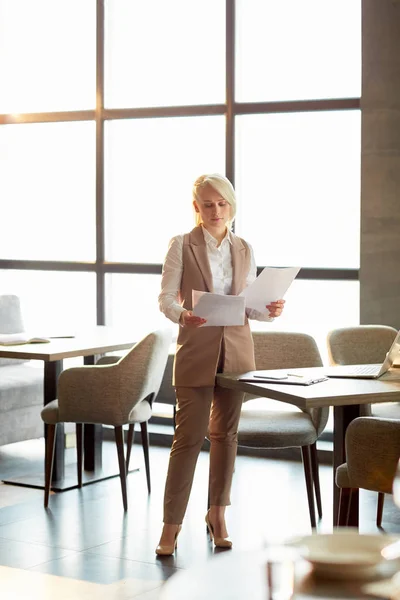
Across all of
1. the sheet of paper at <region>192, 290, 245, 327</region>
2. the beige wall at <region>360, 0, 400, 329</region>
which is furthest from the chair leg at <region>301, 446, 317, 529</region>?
the beige wall at <region>360, 0, 400, 329</region>

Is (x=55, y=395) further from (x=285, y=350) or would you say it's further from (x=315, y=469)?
(x=315, y=469)

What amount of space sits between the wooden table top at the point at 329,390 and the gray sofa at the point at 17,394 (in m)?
2.53

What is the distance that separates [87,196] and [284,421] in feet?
10.8

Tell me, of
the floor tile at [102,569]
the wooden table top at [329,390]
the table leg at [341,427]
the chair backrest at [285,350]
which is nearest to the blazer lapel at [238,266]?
the wooden table top at [329,390]

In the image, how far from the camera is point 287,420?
4.77 m

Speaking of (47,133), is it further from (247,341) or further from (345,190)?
(247,341)

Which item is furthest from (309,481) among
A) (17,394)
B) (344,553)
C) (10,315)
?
(344,553)

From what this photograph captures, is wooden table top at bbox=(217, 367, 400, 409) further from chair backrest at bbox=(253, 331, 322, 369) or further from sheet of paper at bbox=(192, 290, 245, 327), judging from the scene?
chair backrest at bbox=(253, 331, 322, 369)

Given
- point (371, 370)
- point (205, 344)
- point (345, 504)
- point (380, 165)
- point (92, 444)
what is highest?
point (380, 165)

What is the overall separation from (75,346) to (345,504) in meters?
2.18

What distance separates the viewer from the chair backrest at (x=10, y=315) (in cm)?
666

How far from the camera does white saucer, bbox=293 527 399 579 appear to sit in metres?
1.20

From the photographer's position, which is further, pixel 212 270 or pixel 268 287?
pixel 212 270

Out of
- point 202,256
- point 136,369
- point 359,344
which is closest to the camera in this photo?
point 202,256
